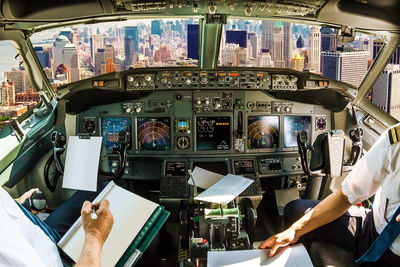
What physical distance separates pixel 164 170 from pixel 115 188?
5.97ft

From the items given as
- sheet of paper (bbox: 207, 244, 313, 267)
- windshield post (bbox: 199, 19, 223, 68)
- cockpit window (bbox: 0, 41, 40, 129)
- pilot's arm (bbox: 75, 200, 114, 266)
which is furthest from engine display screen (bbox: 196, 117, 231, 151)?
pilot's arm (bbox: 75, 200, 114, 266)

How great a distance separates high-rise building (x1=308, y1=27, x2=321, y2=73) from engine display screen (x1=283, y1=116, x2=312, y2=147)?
17.8 inches

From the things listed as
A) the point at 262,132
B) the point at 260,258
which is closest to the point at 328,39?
the point at 262,132

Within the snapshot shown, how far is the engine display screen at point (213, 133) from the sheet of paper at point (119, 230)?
1.99 m

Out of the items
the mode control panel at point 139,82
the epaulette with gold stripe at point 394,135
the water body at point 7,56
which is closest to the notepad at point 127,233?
the epaulette with gold stripe at point 394,135

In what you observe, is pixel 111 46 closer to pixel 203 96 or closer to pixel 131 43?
Result: pixel 131 43

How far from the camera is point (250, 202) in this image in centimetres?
301

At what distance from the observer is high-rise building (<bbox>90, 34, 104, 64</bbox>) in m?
3.31

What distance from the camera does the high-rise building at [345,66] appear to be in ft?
11.4

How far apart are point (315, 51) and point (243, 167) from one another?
117cm

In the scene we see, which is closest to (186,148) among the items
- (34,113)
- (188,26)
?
(188,26)

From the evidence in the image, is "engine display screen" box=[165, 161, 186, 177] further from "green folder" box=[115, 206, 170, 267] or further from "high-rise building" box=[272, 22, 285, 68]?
"green folder" box=[115, 206, 170, 267]

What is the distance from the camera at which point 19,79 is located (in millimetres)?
3119

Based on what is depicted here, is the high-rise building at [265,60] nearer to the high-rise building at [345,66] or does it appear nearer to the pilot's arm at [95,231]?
the high-rise building at [345,66]
